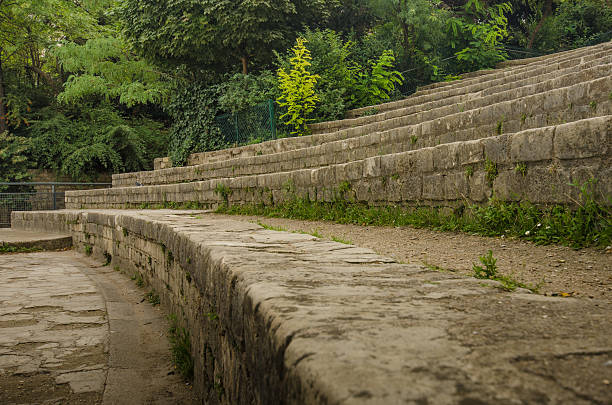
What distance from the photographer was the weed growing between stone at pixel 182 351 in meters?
3.29

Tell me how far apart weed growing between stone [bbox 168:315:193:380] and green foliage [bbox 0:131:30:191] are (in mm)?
16452

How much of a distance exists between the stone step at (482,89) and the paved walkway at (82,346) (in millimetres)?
6506

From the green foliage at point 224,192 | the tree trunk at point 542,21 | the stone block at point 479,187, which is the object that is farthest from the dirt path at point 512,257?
the tree trunk at point 542,21

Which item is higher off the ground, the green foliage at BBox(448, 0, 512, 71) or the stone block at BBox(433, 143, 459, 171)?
the green foliage at BBox(448, 0, 512, 71)

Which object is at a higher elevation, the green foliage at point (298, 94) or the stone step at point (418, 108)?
the green foliage at point (298, 94)

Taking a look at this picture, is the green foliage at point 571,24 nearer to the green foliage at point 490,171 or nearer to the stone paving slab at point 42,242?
the green foliage at point 490,171

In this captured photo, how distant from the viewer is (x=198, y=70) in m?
15.9

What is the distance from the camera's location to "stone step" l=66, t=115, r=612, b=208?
2918mm

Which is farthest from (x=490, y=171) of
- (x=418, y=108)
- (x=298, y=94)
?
(x=298, y=94)

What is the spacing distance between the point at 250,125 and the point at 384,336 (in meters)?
12.1

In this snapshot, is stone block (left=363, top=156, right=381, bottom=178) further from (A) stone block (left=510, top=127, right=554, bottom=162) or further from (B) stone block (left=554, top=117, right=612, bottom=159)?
(B) stone block (left=554, top=117, right=612, bottom=159)

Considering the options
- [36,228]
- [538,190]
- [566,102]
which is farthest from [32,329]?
[36,228]

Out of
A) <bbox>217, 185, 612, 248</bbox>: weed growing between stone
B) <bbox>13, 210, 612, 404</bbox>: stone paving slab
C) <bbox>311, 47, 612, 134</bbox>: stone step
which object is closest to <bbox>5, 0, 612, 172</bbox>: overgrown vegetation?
<bbox>311, 47, 612, 134</bbox>: stone step

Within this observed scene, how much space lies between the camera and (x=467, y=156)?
3.91m
